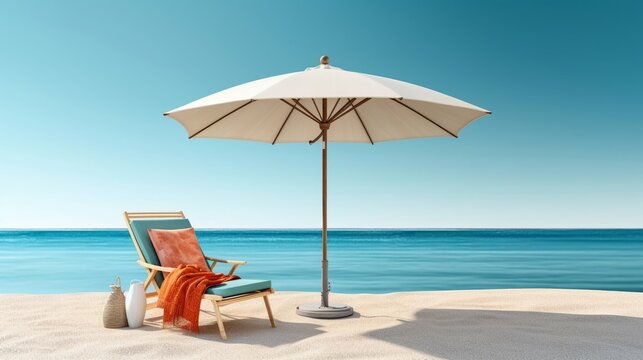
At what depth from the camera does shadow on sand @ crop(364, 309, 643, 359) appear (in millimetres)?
3566

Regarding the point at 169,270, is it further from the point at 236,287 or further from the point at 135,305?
the point at 236,287

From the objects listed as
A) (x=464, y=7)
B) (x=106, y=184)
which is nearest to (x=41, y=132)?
(x=106, y=184)

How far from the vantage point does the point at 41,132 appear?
18828 millimetres

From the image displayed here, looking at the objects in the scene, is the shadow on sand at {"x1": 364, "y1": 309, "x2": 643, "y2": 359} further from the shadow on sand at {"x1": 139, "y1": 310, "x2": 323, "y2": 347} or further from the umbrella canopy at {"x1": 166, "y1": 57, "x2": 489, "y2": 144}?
the umbrella canopy at {"x1": 166, "y1": 57, "x2": 489, "y2": 144}

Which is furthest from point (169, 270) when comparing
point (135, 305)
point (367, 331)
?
point (367, 331)

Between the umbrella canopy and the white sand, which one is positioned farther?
the umbrella canopy

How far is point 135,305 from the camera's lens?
439cm

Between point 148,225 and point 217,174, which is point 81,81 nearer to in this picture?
point 217,174

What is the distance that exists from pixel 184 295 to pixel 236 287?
444 millimetres

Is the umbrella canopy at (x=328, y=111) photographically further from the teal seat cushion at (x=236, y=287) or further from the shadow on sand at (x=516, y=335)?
the shadow on sand at (x=516, y=335)

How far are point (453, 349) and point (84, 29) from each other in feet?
51.1

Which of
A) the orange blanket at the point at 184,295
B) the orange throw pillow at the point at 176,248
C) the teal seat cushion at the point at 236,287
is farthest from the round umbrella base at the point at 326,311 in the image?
the orange throw pillow at the point at 176,248

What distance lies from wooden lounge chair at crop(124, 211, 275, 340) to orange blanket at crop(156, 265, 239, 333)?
0.24 feet

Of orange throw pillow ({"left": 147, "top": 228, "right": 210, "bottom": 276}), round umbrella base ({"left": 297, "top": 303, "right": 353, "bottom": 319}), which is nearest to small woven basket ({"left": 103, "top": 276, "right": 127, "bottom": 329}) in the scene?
orange throw pillow ({"left": 147, "top": 228, "right": 210, "bottom": 276})
